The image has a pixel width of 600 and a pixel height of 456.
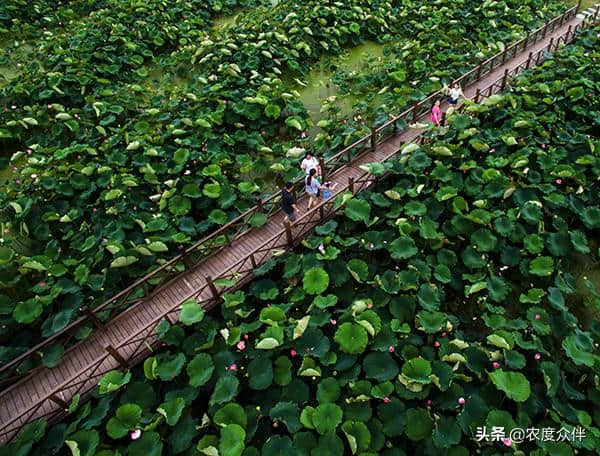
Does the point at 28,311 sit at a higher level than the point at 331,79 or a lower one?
higher

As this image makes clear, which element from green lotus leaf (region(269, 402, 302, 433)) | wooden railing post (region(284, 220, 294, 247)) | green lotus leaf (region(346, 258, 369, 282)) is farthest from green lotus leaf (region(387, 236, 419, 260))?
green lotus leaf (region(269, 402, 302, 433))

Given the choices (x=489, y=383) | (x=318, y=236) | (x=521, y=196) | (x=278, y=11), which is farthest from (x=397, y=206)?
(x=278, y=11)

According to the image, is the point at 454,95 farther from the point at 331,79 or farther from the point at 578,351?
the point at 578,351

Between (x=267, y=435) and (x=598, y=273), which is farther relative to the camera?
(x=598, y=273)

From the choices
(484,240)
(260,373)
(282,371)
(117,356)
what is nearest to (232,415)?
(260,373)

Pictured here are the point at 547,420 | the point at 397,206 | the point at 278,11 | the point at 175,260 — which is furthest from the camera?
the point at 278,11

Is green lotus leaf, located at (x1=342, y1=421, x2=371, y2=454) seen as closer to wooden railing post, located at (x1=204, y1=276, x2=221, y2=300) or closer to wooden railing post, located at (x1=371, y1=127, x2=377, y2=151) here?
wooden railing post, located at (x1=204, y1=276, x2=221, y2=300)

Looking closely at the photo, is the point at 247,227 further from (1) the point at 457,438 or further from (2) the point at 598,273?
(2) the point at 598,273
